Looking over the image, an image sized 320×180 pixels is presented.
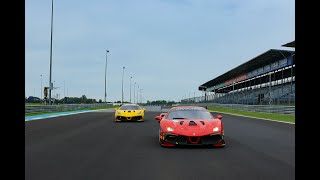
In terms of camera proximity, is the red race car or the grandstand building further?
the grandstand building

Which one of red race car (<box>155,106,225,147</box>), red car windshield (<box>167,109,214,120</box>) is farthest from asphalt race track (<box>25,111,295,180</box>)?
red car windshield (<box>167,109,214,120</box>)

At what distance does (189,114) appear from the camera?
11078mm

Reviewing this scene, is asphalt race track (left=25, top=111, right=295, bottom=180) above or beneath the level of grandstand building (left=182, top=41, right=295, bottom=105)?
beneath

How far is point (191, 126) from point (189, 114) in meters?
1.51

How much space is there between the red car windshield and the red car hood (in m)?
0.70

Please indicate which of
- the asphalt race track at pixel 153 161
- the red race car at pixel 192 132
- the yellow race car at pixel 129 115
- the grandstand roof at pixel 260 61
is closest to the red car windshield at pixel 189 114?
the red race car at pixel 192 132

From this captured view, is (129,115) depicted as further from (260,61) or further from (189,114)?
(260,61)

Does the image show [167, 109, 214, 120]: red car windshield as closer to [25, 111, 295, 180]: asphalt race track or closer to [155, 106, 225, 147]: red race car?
[155, 106, 225, 147]: red race car

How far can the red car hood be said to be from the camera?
938 centimetres

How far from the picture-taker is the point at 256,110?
36.0 meters

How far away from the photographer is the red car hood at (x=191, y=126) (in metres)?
9.38

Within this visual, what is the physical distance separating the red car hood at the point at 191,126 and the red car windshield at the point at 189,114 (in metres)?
0.70
